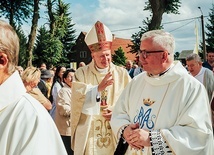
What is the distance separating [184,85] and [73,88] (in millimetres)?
1647

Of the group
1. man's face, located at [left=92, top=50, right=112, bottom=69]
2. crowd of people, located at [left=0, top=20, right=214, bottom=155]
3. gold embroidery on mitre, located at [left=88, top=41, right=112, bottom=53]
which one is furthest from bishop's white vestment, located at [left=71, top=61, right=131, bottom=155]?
gold embroidery on mitre, located at [left=88, top=41, right=112, bottom=53]

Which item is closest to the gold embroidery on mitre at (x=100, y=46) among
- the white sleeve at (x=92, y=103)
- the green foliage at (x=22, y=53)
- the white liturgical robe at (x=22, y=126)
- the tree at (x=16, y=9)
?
the white sleeve at (x=92, y=103)

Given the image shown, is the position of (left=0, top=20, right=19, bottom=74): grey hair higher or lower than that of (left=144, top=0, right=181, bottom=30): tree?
lower

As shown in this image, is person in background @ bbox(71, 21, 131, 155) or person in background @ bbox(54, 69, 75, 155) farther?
person in background @ bbox(54, 69, 75, 155)

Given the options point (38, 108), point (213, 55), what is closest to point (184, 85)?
point (38, 108)

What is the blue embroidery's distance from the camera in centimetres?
327

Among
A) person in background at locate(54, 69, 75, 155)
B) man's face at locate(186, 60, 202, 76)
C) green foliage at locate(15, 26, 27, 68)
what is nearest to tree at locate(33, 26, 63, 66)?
green foliage at locate(15, 26, 27, 68)

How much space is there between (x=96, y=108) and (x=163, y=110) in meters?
1.26

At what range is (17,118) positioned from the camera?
1.62 m

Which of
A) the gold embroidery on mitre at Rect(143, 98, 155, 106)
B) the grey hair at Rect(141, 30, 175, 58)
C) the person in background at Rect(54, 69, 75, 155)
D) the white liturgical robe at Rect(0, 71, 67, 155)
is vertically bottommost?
the person in background at Rect(54, 69, 75, 155)

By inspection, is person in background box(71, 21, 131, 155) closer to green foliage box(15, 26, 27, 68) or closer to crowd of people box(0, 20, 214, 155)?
crowd of people box(0, 20, 214, 155)

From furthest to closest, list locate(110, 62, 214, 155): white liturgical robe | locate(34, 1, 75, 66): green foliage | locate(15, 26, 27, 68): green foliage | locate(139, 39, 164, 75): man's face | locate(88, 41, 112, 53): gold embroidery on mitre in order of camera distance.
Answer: locate(34, 1, 75, 66): green foliage < locate(15, 26, 27, 68): green foliage < locate(88, 41, 112, 53): gold embroidery on mitre < locate(139, 39, 164, 75): man's face < locate(110, 62, 214, 155): white liturgical robe

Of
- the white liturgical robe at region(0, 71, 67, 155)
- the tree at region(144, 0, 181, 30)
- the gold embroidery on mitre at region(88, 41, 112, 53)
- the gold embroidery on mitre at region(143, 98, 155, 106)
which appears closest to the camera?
the white liturgical robe at region(0, 71, 67, 155)

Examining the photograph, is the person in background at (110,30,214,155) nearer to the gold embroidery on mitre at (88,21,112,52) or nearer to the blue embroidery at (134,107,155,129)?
the blue embroidery at (134,107,155,129)
